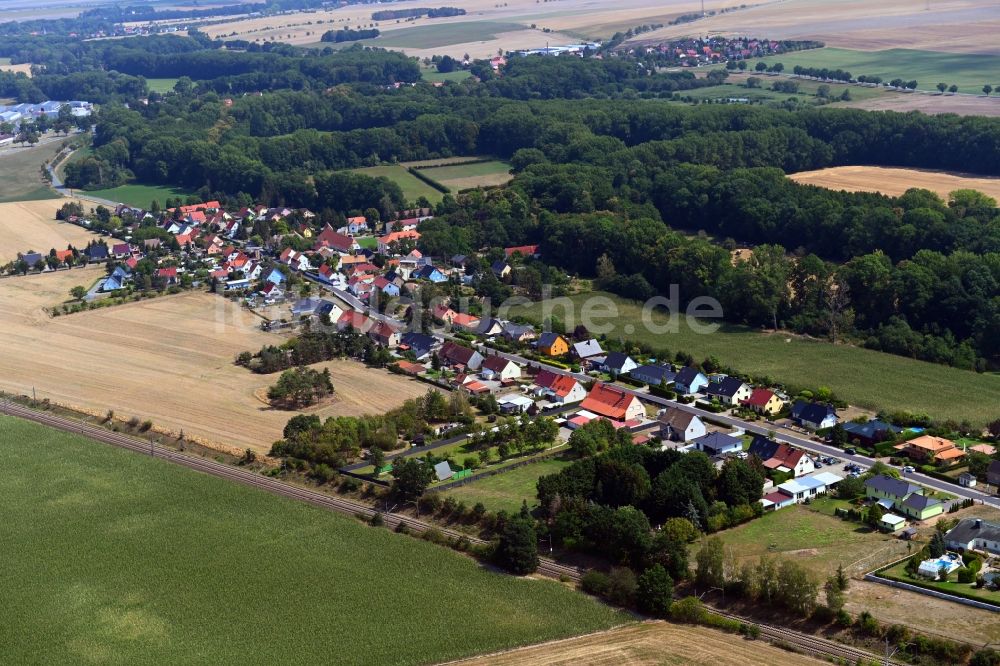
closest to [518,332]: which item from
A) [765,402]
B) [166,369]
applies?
[765,402]

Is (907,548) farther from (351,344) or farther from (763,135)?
(763,135)

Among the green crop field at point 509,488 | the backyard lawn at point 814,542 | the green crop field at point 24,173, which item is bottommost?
the backyard lawn at point 814,542

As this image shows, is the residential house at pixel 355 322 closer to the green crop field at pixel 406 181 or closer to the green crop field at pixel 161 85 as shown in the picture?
the green crop field at pixel 406 181

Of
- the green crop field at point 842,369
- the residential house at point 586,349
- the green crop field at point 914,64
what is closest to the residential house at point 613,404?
the residential house at point 586,349

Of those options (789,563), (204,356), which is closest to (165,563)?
(789,563)

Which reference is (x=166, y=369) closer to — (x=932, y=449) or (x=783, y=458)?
(x=783, y=458)

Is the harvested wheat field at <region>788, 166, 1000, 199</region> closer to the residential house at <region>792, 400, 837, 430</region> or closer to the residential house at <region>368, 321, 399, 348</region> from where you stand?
the residential house at <region>792, 400, 837, 430</region>
